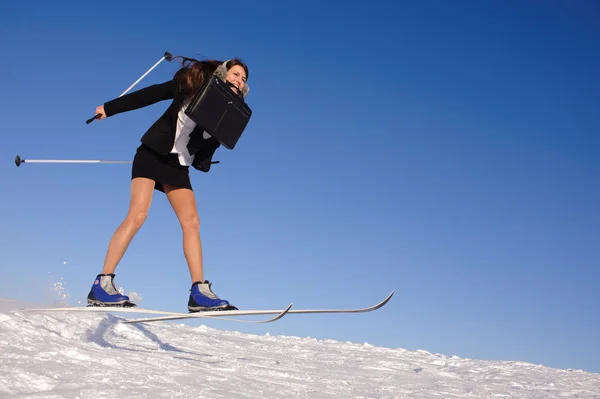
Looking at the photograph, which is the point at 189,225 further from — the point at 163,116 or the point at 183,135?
the point at 163,116

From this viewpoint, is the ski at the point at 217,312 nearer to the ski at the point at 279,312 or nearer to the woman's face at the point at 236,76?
the ski at the point at 279,312

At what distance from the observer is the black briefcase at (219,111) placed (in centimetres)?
440

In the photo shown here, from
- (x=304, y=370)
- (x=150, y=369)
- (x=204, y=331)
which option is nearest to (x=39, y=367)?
(x=150, y=369)

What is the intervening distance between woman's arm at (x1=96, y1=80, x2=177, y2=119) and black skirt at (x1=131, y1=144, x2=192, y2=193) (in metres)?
0.33

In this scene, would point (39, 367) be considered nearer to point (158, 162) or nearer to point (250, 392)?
point (250, 392)

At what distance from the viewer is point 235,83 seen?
4715 mm

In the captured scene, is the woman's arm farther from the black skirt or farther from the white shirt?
the black skirt

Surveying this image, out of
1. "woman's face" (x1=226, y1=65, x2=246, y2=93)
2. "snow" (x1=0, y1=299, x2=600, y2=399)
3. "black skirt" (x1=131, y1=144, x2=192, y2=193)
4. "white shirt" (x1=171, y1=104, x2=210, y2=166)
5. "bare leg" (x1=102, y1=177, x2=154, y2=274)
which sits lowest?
"snow" (x1=0, y1=299, x2=600, y2=399)

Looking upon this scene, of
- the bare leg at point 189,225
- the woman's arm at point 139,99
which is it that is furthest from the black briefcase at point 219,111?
the bare leg at point 189,225

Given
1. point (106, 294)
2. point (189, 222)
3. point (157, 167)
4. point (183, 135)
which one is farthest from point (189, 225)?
point (106, 294)

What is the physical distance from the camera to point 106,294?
451 centimetres

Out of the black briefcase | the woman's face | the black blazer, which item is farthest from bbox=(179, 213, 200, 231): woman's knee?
the woman's face

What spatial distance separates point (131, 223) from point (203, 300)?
818 millimetres

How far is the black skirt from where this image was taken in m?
4.61
